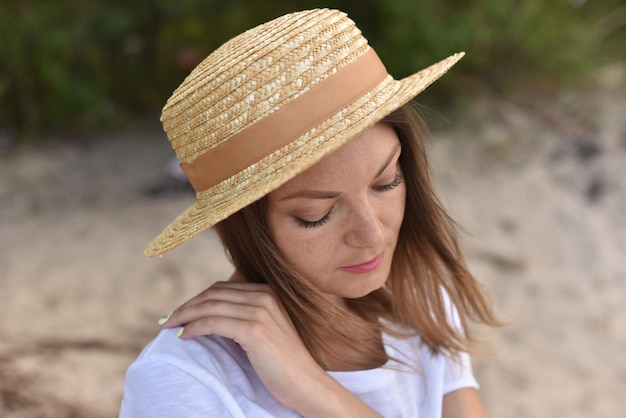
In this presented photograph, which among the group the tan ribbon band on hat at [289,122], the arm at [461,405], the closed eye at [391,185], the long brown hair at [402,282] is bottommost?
the arm at [461,405]

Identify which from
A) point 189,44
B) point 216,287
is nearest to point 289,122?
point 216,287

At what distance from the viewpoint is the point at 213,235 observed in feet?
16.6

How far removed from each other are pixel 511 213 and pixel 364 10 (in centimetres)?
246

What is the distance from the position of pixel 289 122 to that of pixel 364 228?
259mm

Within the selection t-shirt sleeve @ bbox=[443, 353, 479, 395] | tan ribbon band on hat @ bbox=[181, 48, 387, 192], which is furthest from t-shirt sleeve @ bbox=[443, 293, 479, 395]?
tan ribbon band on hat @ bbox=[181, 48, 387, 192]

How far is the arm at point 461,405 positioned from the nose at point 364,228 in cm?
61

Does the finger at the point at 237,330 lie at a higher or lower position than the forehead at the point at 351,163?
lower

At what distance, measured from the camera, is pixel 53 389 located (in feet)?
9.73

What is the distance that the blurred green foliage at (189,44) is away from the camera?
242 inches

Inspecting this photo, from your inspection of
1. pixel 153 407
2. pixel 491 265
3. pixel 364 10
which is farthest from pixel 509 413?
pixel 364 10

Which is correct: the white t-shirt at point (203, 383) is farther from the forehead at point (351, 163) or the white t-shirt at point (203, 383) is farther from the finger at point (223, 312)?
the forehead at point (351, 163)

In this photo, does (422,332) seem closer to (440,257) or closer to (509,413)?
(440,257)

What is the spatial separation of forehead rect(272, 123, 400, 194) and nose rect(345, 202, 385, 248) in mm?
66

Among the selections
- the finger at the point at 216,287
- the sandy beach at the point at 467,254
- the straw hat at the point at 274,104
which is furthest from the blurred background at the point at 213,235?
the straw hat at the point at 274,104
